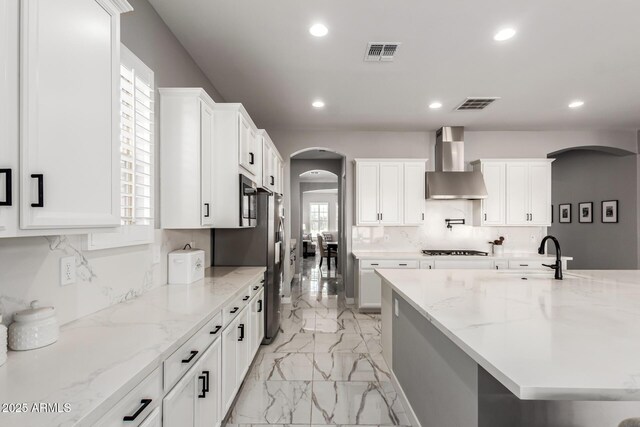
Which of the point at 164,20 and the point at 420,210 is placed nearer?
the point at 164,20

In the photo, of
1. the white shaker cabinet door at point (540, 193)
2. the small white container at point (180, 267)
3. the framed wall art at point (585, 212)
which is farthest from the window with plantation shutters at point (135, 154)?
the framed wall art at point (585, 212)

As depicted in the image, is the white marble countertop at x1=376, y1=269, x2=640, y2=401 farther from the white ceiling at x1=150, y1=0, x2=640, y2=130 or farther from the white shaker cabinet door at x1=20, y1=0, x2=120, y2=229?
the white ceiling at x1=150, y1=0, x2=640, y2=130

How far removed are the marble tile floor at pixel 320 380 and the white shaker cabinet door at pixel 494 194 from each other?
2.46m

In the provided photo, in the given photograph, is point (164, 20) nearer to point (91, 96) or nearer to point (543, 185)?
point (91, 96)

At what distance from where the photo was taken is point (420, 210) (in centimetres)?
499

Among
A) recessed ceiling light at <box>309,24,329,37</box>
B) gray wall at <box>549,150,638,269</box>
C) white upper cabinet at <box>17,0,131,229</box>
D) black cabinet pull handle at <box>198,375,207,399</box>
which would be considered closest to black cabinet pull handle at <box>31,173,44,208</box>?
white upper cabinet at <box>17,0,131,229</box>

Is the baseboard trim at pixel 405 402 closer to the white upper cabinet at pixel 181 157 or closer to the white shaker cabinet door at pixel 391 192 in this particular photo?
the white upper cabinet at pixel 181 157

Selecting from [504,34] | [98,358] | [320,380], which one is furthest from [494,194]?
[98,358]

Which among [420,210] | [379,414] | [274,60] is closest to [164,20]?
[274,60]

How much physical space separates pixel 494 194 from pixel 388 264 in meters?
2.05

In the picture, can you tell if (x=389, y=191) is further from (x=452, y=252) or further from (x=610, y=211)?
(x=610, y=211)

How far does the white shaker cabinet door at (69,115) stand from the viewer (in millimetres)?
928

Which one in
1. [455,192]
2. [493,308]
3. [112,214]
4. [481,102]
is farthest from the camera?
[455,192]

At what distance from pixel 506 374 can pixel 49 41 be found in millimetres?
1709
